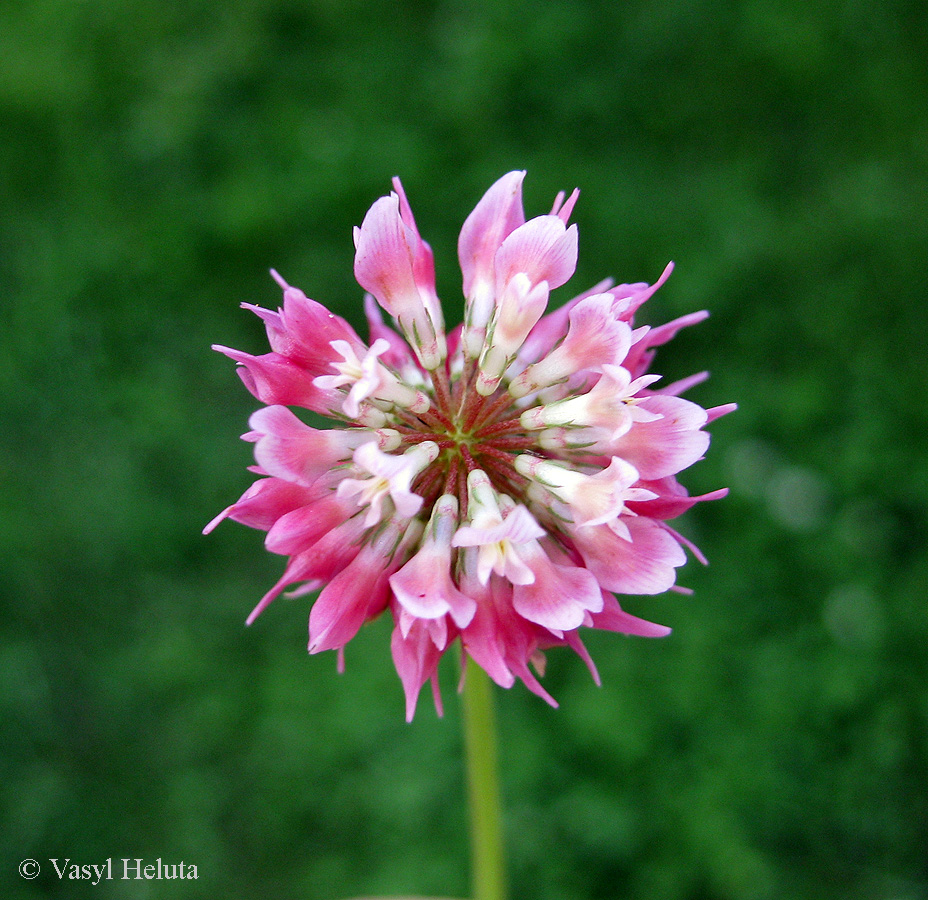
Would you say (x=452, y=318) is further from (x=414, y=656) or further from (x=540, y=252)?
(x=414, y=656)

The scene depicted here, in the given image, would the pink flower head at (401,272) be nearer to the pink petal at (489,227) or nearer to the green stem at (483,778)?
the pink petal at (489,227)

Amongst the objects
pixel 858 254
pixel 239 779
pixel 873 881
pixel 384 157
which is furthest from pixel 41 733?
pixel 858 254

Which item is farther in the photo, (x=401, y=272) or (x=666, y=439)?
(x=401, y=272)

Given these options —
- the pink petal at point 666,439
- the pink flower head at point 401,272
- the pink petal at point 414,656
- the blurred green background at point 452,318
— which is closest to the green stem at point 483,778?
the pink petal at point 414,656

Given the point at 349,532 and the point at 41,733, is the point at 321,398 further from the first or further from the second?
the point at 41,733

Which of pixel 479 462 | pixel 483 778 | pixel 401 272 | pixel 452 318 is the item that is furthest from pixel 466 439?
pixel 452 318

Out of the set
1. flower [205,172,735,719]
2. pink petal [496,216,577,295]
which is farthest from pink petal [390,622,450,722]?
pink petal [496,216,577,295]
